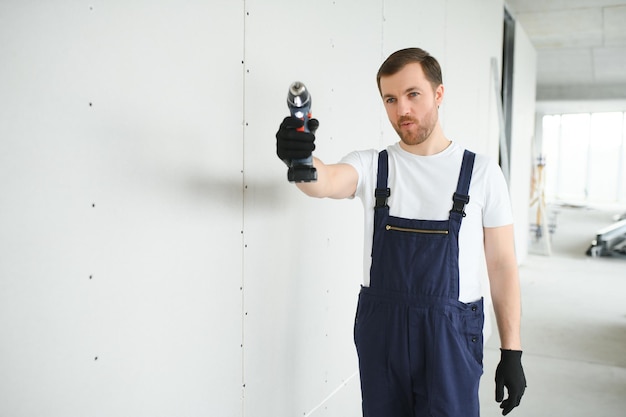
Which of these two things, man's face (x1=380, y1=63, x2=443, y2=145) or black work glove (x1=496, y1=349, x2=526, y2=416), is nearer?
man's face (x1=380, y1=63, x2=443, y2=145)

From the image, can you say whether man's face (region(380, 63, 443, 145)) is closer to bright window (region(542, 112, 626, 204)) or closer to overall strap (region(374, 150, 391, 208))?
overall strap (region(374, 150, 391, 208))

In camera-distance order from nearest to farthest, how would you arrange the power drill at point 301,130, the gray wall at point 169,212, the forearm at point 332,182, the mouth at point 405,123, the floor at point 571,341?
Answer: the gray wall at point 169,212, the power drill at point 301,130, the forearm at point 332,182, the mouth at point 405,123, the floor at point 571,341

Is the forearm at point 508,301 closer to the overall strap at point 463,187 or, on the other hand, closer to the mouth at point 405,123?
the overall strap at point 463,187

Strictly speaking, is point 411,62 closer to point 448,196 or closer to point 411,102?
point 411,102

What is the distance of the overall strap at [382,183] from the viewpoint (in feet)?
4.47

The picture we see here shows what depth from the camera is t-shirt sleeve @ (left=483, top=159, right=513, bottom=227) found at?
136 cm

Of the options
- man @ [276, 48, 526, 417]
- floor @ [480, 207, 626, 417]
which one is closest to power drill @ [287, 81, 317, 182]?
man @ [276, 48, 526, 417]

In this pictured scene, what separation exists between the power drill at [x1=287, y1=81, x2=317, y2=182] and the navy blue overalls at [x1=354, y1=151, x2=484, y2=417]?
1.05 feet

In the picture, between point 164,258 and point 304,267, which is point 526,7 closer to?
point 304,267

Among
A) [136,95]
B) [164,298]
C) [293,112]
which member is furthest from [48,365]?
[293,112]

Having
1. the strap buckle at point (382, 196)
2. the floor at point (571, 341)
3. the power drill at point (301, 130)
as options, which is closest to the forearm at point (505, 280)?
the strap buckle at point (382, 196)

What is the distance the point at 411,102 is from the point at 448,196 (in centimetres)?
25

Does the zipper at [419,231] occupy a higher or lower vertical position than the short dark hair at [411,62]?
lower

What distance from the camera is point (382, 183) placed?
1380mm
